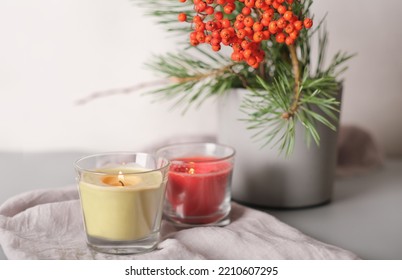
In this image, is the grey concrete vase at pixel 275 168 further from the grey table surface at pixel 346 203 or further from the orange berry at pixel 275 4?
the orange berry at pixel 275 4

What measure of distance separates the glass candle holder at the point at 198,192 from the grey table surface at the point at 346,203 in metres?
0.08

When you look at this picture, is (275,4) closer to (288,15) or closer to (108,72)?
(288,15)

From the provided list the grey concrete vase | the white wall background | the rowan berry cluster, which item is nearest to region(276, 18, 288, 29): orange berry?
the rowan berry cluster

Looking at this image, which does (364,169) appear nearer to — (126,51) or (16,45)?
(126,51)

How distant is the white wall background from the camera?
83 cm

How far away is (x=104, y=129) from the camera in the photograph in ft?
2.86

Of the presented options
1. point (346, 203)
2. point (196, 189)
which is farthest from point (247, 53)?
point (346, 203)

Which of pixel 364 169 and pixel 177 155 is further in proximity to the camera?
pixel 364 169

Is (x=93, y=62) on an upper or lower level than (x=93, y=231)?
upper

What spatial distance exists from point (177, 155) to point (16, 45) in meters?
0.32

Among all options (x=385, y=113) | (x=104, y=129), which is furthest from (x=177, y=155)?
(x=385, y=113)

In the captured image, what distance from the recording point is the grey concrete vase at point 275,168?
2.09 feet
